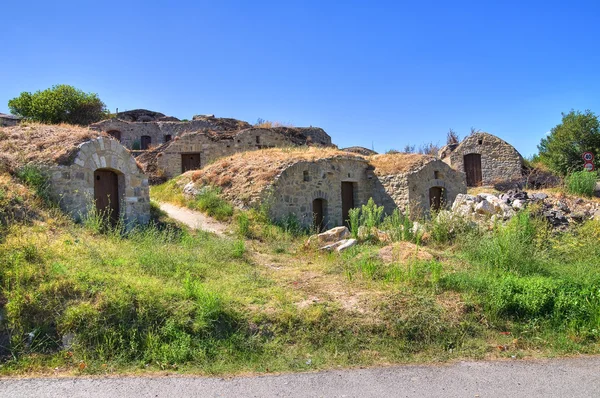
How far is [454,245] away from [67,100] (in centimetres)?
2890

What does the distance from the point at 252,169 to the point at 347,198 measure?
12.6 feet

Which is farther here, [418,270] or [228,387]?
[418,270]

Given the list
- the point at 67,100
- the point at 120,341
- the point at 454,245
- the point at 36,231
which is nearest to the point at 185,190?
the point at 36,231

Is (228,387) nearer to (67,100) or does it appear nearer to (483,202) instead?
(483,202)

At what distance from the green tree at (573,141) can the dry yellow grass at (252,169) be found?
12.2 metres

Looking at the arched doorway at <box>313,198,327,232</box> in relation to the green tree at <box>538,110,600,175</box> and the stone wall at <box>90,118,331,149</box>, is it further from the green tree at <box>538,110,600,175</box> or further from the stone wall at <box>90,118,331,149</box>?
the green tree at <box>538,110,600,175</box>

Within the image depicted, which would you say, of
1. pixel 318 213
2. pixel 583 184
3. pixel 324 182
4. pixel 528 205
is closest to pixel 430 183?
pixel 324 182

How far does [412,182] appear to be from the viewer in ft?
54.2

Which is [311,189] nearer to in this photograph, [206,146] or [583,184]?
[583,184]

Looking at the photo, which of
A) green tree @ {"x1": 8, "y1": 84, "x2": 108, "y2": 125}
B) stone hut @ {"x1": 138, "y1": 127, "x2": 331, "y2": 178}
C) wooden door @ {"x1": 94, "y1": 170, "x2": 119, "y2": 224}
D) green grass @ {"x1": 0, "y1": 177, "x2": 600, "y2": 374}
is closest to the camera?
green grass @ {"x1": 0, "y1": 177, "x2": 600, "y2": 374}

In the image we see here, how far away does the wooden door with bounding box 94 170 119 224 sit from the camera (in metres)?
11.1

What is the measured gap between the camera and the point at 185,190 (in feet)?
52.9

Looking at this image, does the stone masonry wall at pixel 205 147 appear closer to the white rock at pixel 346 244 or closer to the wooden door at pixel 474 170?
the wooden door at pixel 474 170

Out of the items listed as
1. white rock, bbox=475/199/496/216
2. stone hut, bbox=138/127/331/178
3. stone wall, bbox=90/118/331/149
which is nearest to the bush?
white rock, bbox=475/199/496/216
